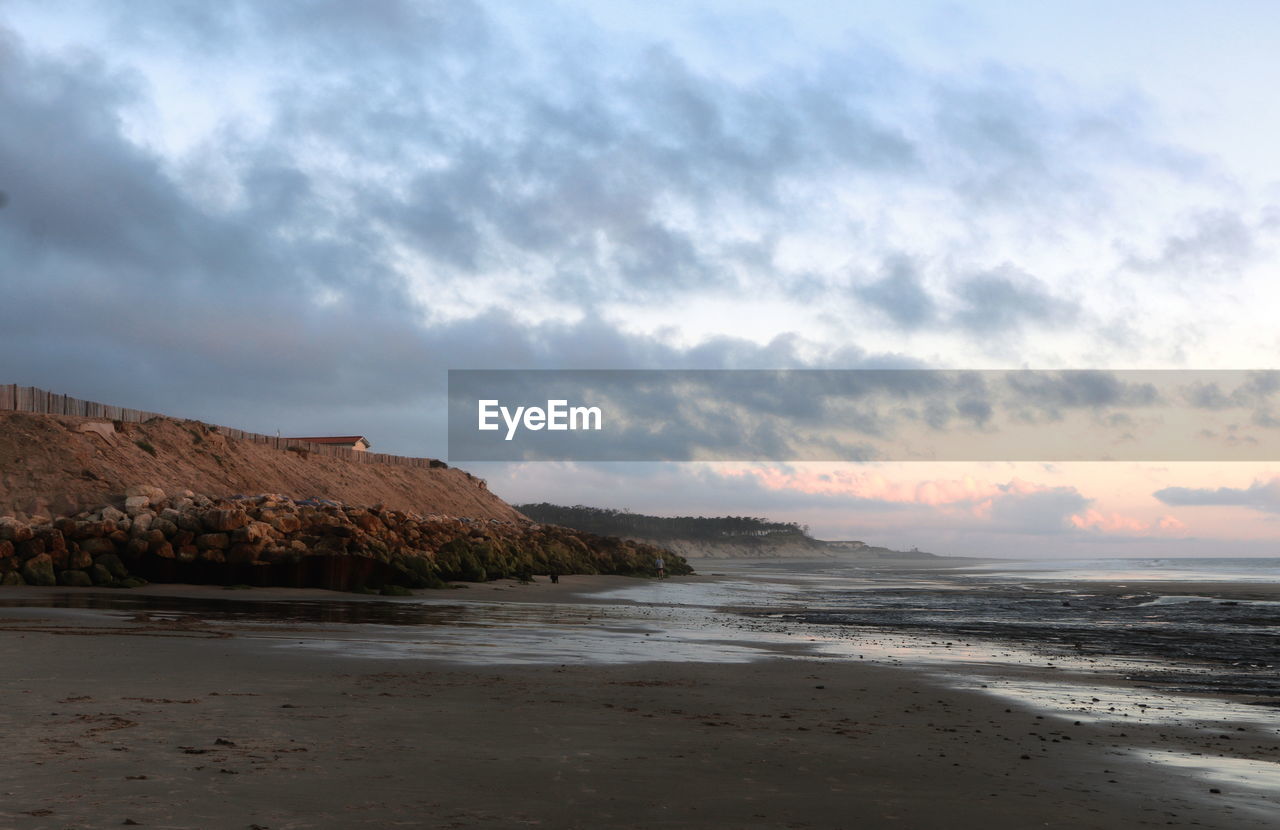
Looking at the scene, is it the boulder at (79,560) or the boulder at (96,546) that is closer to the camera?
the boulder at (79,560)

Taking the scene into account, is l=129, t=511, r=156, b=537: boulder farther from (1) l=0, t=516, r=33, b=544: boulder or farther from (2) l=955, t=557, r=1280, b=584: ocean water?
(2) l=955, t=557, r=1280, b=584: ocean water

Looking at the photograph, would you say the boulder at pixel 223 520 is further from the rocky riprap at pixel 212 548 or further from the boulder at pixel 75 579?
the boulder at pixel 75 579

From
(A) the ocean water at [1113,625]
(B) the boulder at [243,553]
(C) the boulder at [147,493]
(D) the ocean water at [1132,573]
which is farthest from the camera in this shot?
(D) the ocean water at [1132,573]

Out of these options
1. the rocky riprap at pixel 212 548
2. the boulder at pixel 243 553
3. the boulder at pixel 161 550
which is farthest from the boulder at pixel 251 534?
the boulder at pixel 161 550

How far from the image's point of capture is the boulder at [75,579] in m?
25.5

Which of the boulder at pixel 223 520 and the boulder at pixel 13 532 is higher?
the boulder at pixel 223 520

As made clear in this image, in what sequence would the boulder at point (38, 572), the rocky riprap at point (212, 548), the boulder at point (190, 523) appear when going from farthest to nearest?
the boulder at point (190, 523) → the rocky riprap at point (212, 548) → the boulder at point (38, 572)

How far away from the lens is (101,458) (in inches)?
1399

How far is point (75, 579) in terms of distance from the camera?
84.0 feet

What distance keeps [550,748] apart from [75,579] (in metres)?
22.3

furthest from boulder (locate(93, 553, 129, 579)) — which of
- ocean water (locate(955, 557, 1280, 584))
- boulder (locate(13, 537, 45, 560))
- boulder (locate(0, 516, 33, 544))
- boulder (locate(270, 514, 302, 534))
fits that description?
ocean water (locate(955, 557, 1280, 584))

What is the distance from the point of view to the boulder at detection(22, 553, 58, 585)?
2508 centimetres

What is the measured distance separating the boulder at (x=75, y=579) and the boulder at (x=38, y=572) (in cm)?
22

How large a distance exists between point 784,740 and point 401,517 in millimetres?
32666
